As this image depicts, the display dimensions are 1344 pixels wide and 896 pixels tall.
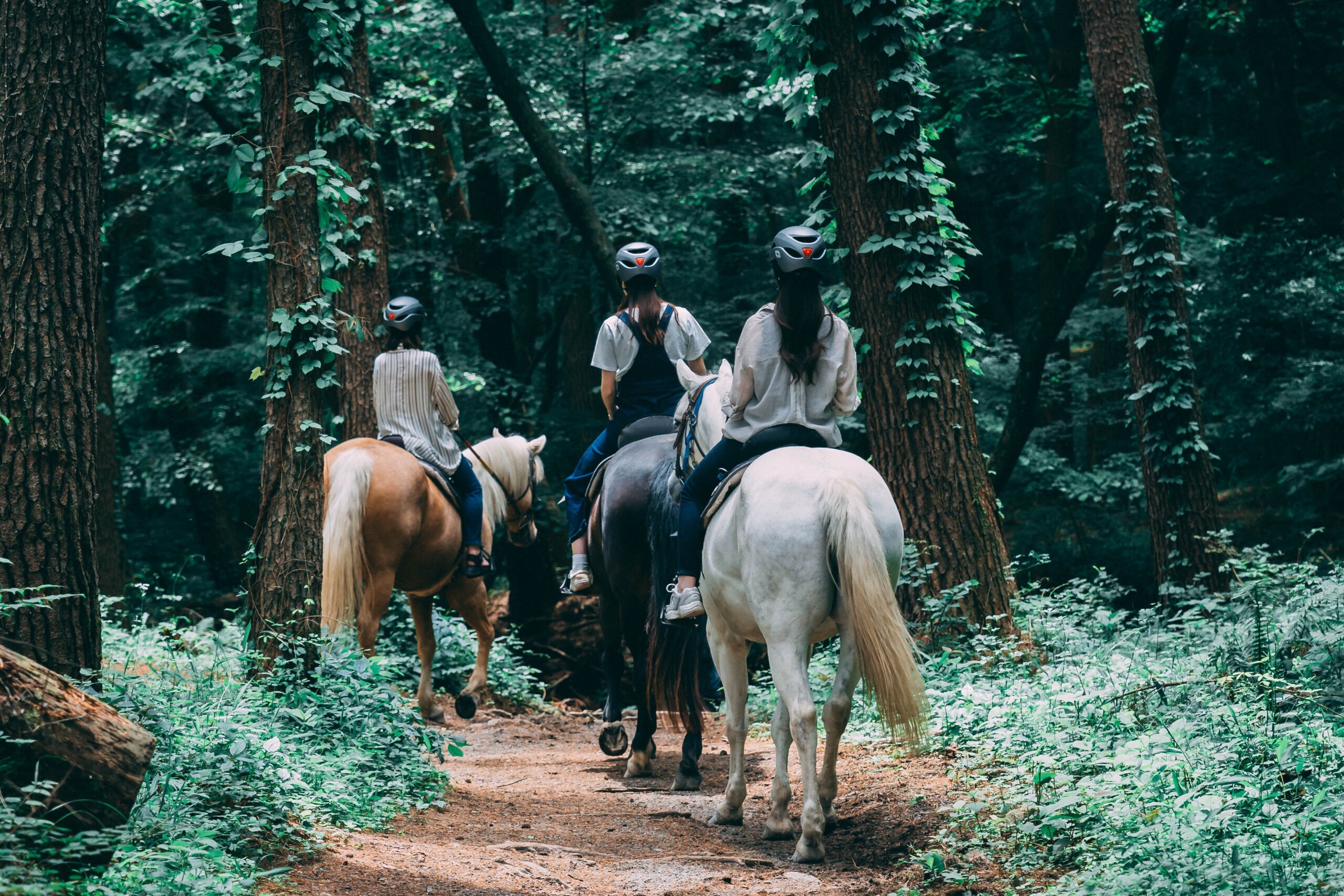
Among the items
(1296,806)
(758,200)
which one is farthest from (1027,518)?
(1296,806)

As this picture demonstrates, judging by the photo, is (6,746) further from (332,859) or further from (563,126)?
(563,126)

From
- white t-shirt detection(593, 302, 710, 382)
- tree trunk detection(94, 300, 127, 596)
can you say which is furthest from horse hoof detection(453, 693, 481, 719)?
tree trunk detection(94, 300, 127, 596)

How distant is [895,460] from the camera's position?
794cm

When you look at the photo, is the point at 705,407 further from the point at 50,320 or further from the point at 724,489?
the point at 50,320

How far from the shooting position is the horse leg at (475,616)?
31.8 feet

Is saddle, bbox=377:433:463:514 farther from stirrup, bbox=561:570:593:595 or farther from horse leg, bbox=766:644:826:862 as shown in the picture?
horse leg, bbox=766:644:826:862

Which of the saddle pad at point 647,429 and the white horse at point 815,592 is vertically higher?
the saddle pad at point 647,429

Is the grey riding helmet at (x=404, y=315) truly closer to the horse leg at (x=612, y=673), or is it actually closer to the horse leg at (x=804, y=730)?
the horse leg at (x=612, y=673)

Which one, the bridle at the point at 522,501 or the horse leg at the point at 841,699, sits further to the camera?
the bridle at the point at 522,501

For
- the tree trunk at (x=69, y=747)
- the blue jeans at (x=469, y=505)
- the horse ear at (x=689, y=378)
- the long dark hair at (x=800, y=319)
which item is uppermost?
the long dark hair at (x=800, y=319)

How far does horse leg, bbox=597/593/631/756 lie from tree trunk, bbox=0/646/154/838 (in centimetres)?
412

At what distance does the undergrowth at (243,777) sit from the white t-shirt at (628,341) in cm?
247

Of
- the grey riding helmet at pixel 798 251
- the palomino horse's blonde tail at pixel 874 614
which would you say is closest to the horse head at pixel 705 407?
the grey riding helmet at pixel 798 251

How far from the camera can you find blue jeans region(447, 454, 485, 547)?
9.09 m
